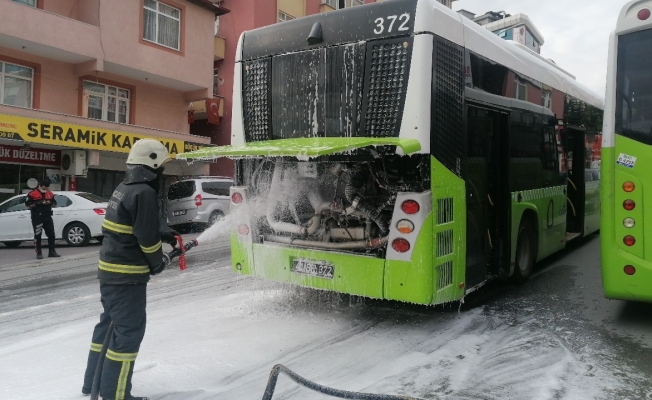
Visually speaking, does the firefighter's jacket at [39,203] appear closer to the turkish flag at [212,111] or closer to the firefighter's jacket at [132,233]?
the firefighter's jacket at [132,233]

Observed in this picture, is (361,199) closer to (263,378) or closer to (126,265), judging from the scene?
(263,378)

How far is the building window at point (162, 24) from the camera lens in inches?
Answer: 773

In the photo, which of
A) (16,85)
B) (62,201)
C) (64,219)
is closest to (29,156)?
(16,85)

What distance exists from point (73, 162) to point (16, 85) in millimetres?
2877

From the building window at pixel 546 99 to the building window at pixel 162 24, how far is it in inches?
605

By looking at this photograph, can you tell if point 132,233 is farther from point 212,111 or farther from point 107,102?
point 212,111

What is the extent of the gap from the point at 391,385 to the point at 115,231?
239cm

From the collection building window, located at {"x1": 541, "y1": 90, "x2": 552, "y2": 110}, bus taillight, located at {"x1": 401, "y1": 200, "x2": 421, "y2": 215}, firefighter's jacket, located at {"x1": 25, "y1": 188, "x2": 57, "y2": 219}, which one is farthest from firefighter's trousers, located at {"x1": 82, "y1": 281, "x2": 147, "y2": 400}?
firefighter's jacket, located at {"x1": 25, "y1": 188, "x2": 57, "y2": 219}

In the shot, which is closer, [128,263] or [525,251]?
[128,263]

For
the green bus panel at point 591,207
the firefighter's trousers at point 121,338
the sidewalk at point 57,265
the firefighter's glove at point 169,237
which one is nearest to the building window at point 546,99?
the green bus panel at point 591,207

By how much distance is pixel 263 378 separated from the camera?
4.43m

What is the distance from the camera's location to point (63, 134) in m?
16.9

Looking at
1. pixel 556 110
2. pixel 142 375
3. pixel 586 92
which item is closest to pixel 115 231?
pixel 142 375

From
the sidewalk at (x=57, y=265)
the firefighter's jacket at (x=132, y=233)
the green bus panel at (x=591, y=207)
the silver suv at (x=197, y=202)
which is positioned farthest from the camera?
the silver suv at (x=197, y=202)
